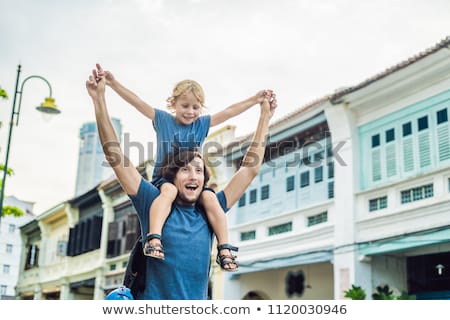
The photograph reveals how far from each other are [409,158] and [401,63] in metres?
1.10

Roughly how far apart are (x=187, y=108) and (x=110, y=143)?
1.50 feet

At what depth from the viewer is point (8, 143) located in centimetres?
681

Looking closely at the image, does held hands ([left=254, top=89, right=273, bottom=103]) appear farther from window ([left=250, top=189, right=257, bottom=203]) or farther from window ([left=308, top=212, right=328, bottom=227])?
window ([left=250, top=189, right=257, bottom=203])

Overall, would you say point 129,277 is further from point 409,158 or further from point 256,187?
point 256,187

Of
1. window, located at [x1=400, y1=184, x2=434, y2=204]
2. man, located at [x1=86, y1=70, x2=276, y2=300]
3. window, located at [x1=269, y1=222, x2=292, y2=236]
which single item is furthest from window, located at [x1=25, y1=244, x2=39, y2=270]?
man, located at [x1=86, y1=70, x2=276, y2=300]

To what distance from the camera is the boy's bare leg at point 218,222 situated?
206cm

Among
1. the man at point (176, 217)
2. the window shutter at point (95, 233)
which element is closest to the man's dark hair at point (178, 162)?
the man at point (176, 217)

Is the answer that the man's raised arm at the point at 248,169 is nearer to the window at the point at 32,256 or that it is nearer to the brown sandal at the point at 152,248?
the brown sandal at the point at 152,248

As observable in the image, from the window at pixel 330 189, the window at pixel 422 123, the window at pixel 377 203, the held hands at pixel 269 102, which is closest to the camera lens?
the held hands at pixel 269 102

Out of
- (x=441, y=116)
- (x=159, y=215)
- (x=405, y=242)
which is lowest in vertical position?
(x=159, y=215)

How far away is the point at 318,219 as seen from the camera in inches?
360

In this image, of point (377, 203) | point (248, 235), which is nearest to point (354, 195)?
point (377, 203)

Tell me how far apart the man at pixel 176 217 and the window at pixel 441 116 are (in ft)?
19.5

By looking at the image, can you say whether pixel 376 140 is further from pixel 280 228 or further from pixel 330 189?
pixel 280 228
